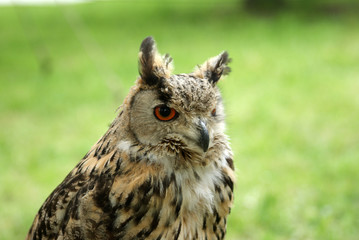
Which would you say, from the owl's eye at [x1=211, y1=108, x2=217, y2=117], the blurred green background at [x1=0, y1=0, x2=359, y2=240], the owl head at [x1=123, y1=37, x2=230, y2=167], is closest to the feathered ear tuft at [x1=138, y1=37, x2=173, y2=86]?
the owl head at [x1=123, y1=37, x2=230, y2=167]

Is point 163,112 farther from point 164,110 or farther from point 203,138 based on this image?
point 203,138

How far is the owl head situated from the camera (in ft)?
6.64

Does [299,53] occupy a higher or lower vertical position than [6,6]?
lower

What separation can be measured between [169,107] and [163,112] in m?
0.04

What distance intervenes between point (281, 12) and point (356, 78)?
17.0ft

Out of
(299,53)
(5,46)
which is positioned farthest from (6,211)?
(5,46)

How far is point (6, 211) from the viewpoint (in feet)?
14.9

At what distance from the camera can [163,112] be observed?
2.05 m

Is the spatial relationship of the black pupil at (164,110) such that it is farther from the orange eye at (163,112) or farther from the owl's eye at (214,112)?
the owl's eye at (214,112)

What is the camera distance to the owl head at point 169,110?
2025mm

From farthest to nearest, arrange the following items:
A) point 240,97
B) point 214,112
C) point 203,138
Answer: point 240,97 → point 214,112 → point 203,138

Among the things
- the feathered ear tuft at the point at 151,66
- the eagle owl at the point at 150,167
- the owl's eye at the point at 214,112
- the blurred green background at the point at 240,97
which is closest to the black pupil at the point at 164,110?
the eagle owl at the point at 150,167

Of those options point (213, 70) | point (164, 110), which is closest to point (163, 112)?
point (164, 110)

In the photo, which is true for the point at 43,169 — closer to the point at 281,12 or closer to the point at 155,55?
the point at 155,55
